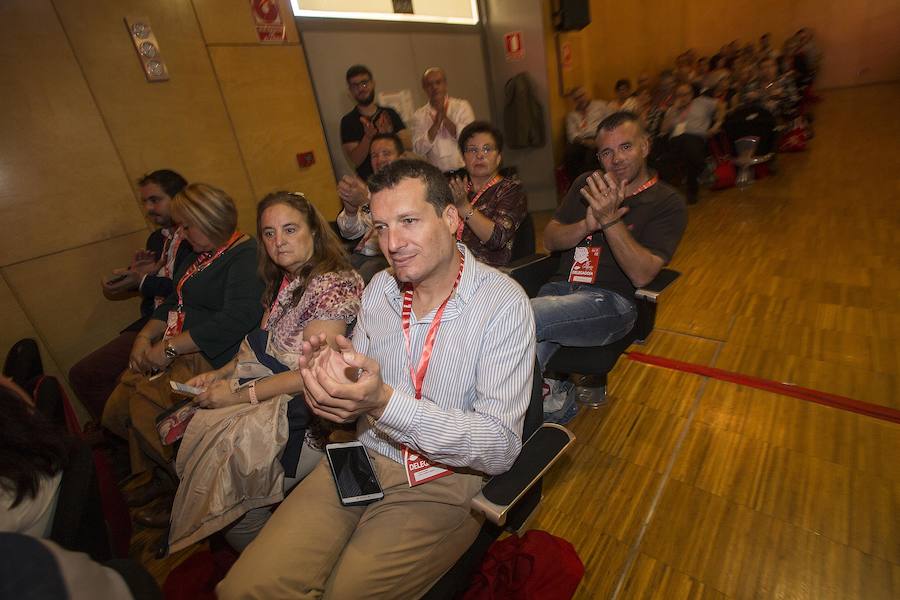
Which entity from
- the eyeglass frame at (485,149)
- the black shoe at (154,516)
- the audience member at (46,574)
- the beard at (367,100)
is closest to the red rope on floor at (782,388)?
the eyeglass frame at (485,149)

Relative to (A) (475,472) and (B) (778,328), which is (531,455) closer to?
(A) (475,472)

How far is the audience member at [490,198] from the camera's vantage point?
7.70 ft

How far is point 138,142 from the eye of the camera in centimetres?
305

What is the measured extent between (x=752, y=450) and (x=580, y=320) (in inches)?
39.8

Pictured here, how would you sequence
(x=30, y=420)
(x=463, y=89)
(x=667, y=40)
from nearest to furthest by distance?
(x=30, y=420) < (x=463, y=89) < (x=667, y=40)

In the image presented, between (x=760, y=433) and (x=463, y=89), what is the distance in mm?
5273

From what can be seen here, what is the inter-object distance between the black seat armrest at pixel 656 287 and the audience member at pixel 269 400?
1.24m

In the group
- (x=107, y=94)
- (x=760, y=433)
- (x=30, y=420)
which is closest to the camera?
(x=30, y=420)

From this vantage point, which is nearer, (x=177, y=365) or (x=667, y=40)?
(x=177, y=365)

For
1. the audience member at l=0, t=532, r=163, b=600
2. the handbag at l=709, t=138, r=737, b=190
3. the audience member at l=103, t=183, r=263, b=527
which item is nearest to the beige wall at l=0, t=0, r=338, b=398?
the audience member at l=103, t=183, r=263, b=527

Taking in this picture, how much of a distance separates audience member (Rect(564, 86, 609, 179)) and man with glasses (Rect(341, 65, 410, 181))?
9.50 feet

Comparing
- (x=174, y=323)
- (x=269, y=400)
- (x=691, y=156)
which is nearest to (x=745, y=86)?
(x=691, y=156)

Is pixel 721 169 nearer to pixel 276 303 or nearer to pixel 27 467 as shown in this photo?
pixel 276 303

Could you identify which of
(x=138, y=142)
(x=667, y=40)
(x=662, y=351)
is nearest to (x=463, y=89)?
(x=138, y=142)
